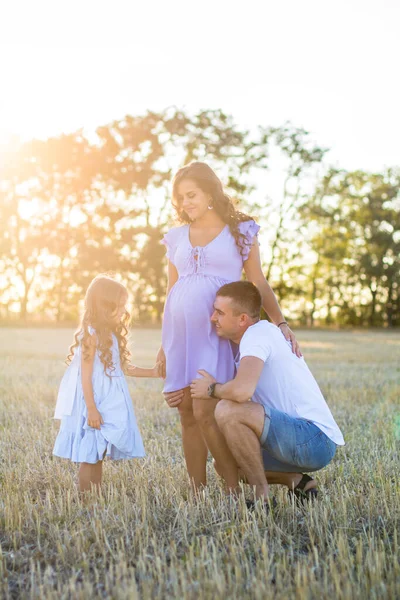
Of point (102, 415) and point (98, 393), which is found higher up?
point (98, 393)

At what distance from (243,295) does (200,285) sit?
0.35 m

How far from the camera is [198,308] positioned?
4.47 meters

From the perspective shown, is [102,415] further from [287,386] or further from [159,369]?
[287,386]

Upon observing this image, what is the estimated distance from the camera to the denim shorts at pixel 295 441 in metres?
4.16

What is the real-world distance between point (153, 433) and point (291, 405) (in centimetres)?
265

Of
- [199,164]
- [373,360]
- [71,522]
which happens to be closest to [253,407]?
[71,522]

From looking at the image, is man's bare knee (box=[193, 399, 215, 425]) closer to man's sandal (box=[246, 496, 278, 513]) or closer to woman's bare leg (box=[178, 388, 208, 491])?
woman's bare leg (box=[178, 388, 208, 491])

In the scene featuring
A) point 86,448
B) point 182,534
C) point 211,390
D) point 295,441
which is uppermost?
point 211,390

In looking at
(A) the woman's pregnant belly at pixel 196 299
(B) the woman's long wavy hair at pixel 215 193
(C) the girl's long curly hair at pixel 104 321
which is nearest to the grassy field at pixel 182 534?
(C) the girl's long curly hair at pixel 104 321

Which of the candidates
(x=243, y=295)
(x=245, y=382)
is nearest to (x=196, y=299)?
(x=243, y=295)

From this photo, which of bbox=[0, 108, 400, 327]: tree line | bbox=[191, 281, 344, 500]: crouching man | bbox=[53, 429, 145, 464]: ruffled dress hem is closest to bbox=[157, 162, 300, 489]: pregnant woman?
bbox=[191, 281, 344, 500]: crouching man

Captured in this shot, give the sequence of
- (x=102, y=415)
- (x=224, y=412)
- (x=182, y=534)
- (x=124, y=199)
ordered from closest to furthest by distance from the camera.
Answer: (x=182, y=534) → (x=224, y=412) → (x=102, y=415) → (x=124, y=199)

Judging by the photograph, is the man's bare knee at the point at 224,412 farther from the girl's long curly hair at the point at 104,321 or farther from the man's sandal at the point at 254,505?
the girl's long curly hair at the point at 104,321

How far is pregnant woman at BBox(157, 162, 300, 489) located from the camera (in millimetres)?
4480
